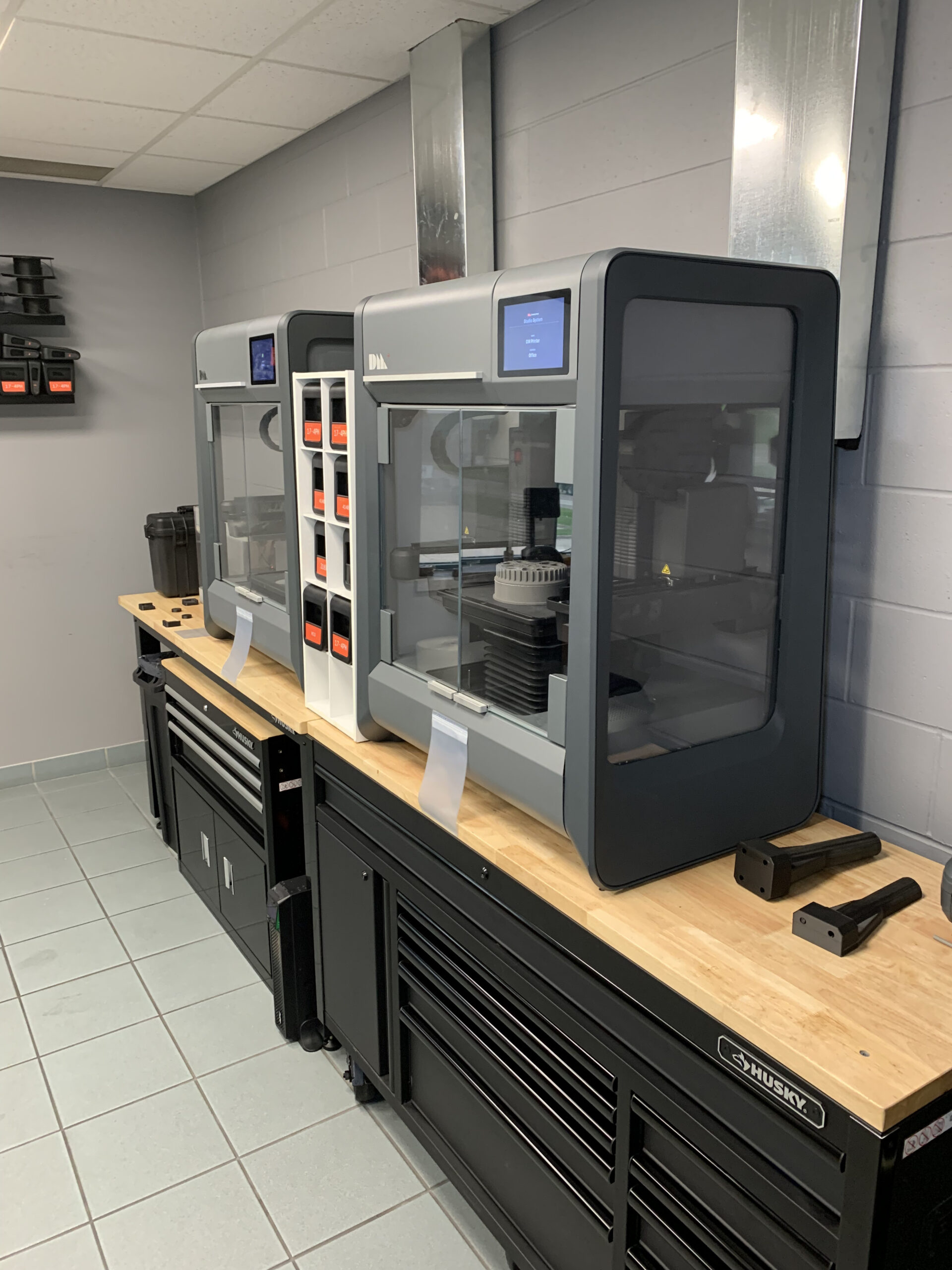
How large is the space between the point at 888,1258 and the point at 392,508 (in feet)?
4.63

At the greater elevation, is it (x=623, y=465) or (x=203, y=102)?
(x=203, y=102)

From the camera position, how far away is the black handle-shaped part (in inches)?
49.8

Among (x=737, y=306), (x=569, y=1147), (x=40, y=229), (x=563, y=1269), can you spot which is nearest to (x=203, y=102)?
(x=40, y=229)

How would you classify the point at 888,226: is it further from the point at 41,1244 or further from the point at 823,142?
the point at 41,1244

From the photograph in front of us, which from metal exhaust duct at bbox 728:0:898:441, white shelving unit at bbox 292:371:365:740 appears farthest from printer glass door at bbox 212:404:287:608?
metal exhaust duct at bbox 728:0:898:441

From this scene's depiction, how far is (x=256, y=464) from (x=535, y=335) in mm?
1366

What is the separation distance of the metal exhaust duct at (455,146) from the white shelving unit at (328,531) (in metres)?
0.62

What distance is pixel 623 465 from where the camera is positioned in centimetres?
129

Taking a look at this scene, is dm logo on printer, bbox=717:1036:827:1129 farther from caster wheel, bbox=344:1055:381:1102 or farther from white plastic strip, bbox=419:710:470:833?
caster wheel, bbox=344:1055:381:1102

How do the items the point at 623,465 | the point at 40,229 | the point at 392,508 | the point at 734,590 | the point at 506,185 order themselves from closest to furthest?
the point at 623,465, the point at 734,590, the point at 392,508, the point at 506,185, the point at 40,229

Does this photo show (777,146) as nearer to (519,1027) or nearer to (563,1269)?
(519,1027)

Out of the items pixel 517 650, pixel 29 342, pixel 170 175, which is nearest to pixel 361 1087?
pixel 517 650

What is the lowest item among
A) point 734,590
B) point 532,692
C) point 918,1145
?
point 918,1145

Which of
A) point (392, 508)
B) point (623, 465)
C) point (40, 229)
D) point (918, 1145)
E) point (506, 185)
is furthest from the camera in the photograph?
point (40, 229)
